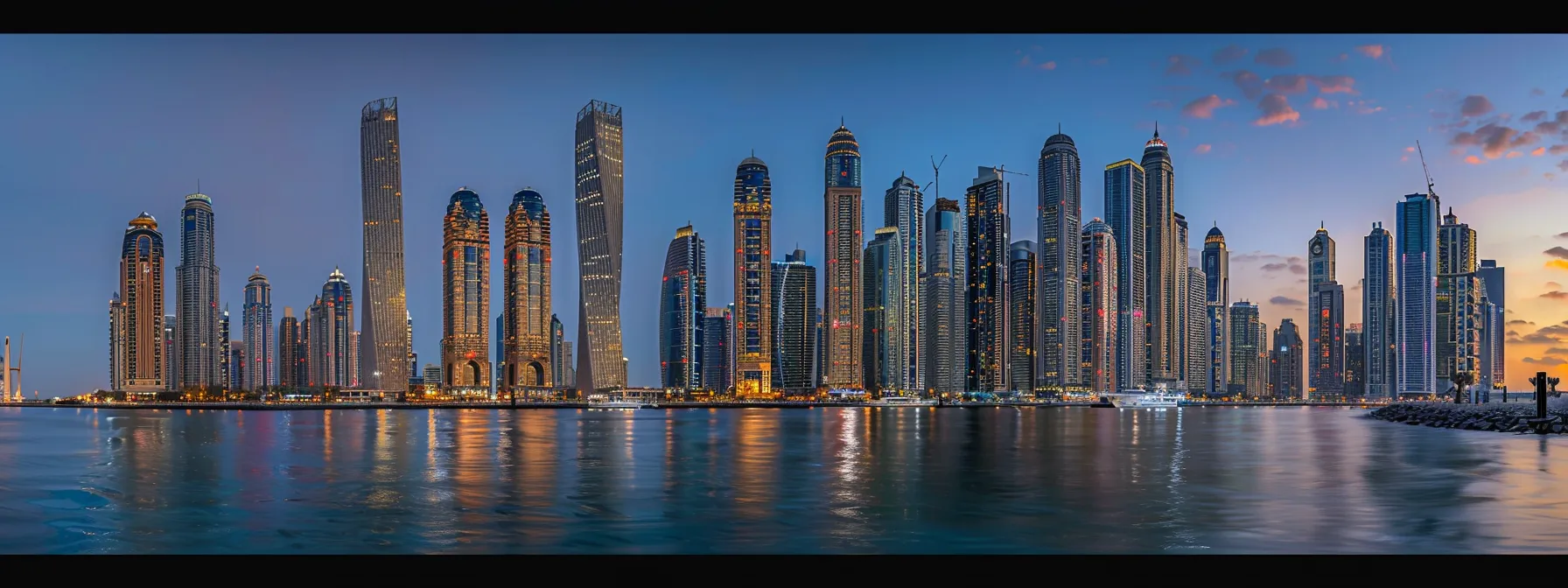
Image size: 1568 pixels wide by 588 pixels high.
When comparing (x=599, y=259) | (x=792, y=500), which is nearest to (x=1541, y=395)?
(x=792, y=500)

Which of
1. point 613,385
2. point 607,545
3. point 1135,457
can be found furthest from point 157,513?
point 613,385

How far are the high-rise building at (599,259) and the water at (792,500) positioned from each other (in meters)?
135

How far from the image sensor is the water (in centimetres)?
1878

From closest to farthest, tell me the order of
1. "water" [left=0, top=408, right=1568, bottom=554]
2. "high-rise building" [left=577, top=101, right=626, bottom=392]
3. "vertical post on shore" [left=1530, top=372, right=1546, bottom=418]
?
"water" [left=0, top=408, right=1568, bottom=554], "vertical post on shore" [left=1530, top=372, right=1546, bottom=418], "high-rise building" [left=577, top=101, right=626, bottom=392]

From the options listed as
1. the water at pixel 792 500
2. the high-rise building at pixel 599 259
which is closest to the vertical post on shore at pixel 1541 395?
the water at pixel 792 500

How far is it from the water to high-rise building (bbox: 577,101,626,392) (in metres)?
135

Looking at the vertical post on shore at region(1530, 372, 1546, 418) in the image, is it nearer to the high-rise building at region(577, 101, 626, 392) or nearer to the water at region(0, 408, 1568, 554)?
the water at region(0, 408, 1568, 554)

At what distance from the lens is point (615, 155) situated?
19788 cm

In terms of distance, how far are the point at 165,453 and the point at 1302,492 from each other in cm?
4649

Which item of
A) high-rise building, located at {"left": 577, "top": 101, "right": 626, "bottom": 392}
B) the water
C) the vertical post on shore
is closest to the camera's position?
the water

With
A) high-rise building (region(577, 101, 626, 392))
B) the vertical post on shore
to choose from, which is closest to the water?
the vertical post on shore
